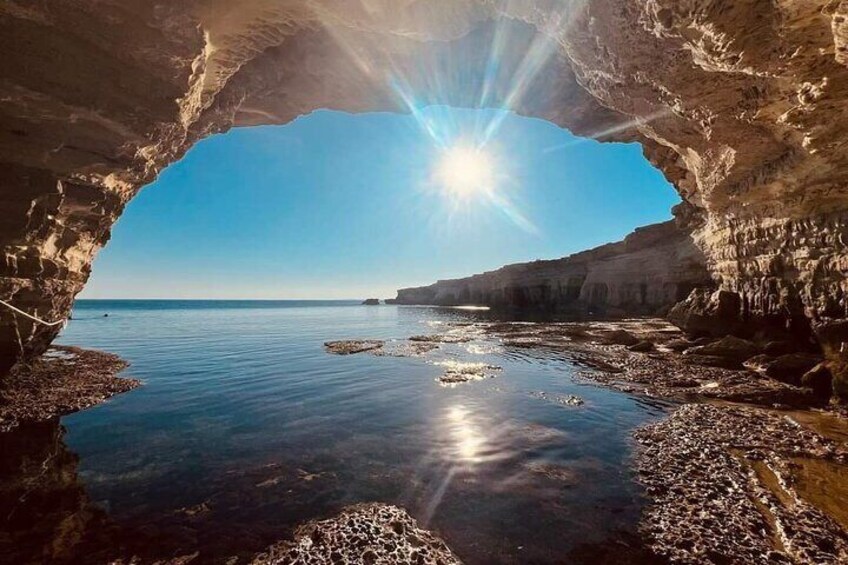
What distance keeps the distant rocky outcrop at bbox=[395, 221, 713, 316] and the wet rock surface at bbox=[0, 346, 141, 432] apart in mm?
48740

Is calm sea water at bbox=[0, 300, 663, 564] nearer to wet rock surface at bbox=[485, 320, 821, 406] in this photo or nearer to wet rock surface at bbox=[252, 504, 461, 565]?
wet rock surface at bbox=[252, 504, 461, 565]

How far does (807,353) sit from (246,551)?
2090cm

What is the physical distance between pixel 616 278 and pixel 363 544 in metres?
59.0

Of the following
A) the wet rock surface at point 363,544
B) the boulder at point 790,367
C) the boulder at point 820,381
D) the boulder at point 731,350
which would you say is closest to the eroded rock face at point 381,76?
the boulder at point 820,381

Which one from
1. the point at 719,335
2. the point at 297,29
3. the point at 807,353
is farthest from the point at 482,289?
the point at 297,29

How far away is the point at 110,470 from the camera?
7.14 meters

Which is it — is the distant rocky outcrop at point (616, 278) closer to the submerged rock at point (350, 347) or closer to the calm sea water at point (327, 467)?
the submerged rock at point (350, 347)

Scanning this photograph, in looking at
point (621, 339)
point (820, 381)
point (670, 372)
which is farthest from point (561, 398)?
point (621, 339)

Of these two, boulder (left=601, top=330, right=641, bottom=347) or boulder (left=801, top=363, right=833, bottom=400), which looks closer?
boulder (left=801, top=363, right=833, bottom=400)

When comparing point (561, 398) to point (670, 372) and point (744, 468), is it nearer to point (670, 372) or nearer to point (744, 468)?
point (744, 468)

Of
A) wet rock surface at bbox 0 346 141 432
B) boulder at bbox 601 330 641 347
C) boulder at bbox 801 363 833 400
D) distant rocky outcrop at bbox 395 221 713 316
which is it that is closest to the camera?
wet rock surface at bbox 0 346 141 432

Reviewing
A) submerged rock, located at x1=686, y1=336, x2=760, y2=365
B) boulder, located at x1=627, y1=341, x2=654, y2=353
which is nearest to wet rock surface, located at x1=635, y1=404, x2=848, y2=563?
submerged rock, located at x1=686, y1=336, x2=760, y2=365

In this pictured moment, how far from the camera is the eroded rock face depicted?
8125 millimetres

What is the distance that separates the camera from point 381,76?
63.8 ft
